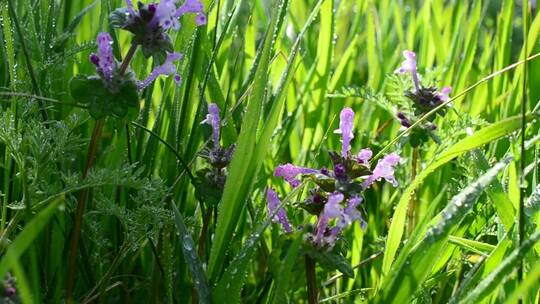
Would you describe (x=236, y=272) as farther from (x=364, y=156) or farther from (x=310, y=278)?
(x=364, y=156)

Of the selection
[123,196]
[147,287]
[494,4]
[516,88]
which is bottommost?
[147,287]

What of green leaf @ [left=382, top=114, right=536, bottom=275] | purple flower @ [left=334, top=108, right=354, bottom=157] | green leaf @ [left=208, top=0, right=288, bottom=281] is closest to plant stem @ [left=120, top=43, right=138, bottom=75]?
green leaf @ [left=208, top=0, right=288, bottom=281]

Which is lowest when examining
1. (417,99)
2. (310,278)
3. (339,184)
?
(310,278)

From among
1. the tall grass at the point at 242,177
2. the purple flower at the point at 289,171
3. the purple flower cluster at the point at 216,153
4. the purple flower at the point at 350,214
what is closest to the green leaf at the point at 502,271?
the tall grass at the point at 242,177

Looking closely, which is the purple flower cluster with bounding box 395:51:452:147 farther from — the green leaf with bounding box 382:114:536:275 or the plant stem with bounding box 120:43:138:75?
the plant stem with bounding box 120:43:138:75

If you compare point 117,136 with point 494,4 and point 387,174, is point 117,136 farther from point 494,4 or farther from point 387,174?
point 494,4

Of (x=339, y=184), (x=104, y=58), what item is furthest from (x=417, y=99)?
(x=104, y=58)

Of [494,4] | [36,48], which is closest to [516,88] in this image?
[36,48]
